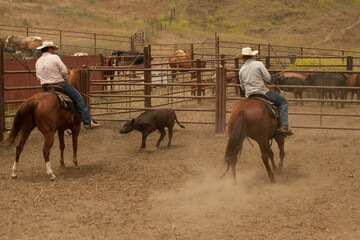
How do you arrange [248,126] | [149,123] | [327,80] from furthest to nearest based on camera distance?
[327,80] → [149,123] → [248,126]

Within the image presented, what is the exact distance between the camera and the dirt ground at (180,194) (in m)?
4.84

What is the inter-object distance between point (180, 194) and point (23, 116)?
7.77 ft

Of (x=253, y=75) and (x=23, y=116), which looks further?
(x=23, y=116)

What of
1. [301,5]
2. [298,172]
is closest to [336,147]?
[298,172]

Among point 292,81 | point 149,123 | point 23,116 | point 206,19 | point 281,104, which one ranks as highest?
point 206,19

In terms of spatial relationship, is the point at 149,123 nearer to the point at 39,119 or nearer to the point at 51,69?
the point at 51,69

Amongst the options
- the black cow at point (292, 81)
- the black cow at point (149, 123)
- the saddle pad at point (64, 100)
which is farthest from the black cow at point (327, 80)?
the saddle pad at point (64, 100)

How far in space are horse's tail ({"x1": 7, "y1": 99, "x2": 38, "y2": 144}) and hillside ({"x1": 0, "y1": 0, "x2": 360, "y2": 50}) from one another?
26160 millimetres

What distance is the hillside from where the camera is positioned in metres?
35.7

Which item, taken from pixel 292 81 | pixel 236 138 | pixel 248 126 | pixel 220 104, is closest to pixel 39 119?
pixel 236 138

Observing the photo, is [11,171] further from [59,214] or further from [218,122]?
[218,122]

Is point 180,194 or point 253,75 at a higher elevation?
point 253,75

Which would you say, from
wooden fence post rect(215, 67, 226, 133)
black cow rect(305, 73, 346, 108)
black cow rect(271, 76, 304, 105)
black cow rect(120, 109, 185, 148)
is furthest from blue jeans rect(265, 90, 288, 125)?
black cow rect(271, 76, 304, 105)

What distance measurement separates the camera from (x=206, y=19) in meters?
42.4
